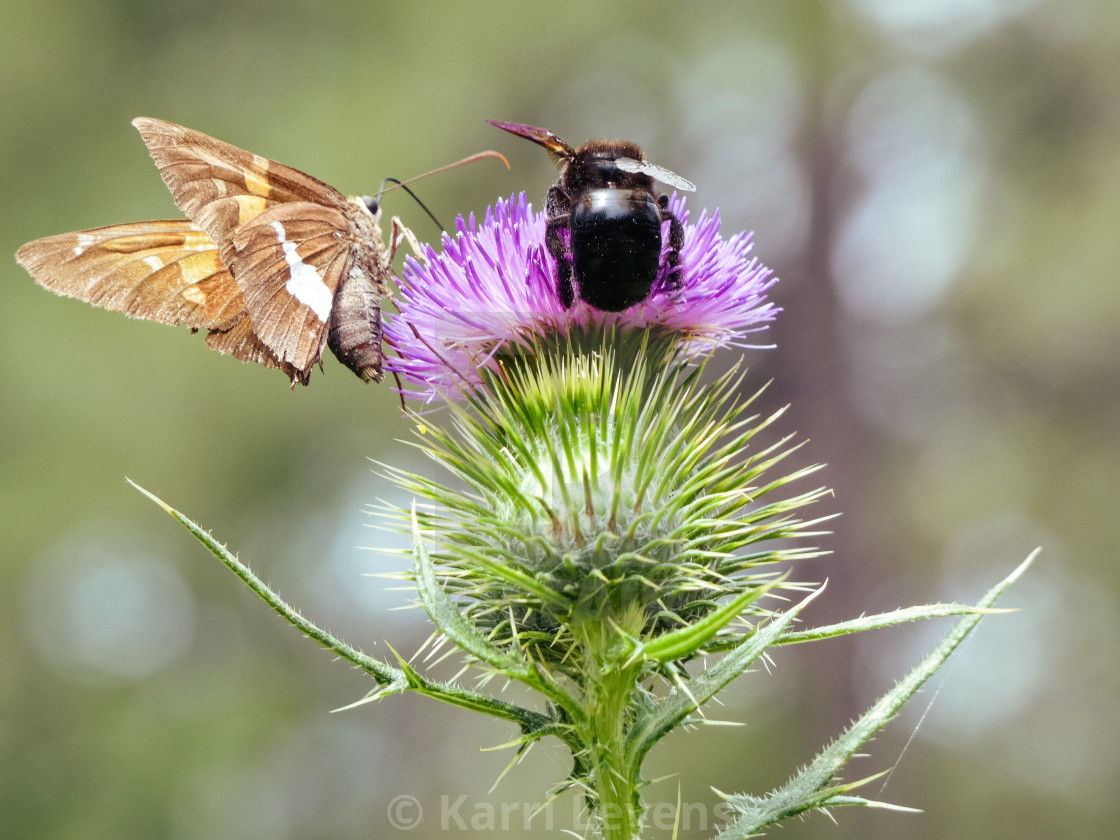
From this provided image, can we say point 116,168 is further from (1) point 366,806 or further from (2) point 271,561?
(1) point 366,806

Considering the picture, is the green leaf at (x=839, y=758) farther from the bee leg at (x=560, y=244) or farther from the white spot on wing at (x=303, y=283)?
the white spot on wing at (x=303, y=283)

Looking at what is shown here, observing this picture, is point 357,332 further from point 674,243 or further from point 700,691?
point 700,691

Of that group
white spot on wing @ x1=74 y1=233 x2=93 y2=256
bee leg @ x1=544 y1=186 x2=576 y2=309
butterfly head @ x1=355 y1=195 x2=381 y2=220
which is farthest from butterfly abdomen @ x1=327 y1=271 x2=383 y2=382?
white spot on wing @ x1=74 y1=233 x2=93 y2=256

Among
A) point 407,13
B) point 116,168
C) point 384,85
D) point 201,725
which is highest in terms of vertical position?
point 407,13

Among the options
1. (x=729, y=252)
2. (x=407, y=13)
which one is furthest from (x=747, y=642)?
(x=407, y=13)

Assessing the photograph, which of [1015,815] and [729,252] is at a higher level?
[729,252]

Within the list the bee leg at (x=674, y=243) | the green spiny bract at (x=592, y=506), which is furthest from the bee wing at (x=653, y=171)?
the green spiny bract at (x=592, y=506)

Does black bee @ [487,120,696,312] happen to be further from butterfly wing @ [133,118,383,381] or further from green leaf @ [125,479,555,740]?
green leaf @ [125,479,555,740]
